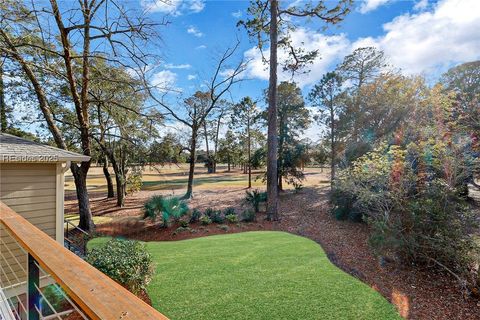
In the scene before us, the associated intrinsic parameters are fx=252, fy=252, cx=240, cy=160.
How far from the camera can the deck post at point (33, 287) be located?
1.26 meters

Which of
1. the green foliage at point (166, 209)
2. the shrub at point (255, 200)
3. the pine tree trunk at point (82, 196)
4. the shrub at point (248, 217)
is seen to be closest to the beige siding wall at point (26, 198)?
the pine tree trunk at point (82, 196)

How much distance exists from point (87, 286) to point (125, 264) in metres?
3.03

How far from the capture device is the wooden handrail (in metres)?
0.76

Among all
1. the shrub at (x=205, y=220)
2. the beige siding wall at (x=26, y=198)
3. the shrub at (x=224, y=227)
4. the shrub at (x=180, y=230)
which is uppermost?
the beige siding wall at (x=26, y=198)

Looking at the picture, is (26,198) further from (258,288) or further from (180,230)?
(180,230)

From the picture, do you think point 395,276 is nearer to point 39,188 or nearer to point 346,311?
point 346,311

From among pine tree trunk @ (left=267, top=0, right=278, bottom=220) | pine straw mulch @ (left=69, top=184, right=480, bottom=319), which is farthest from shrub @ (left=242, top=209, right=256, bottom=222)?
pine tree trunk @ (left=267, top=0, right=278, bottom=220)

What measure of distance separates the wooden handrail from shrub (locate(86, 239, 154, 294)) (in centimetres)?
235

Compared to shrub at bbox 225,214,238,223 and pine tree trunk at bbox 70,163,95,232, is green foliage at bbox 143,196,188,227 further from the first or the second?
pine tree trunk at bbox 70,163,95,232

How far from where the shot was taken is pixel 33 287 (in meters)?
1.32

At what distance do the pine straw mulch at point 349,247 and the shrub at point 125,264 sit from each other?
12.4ft

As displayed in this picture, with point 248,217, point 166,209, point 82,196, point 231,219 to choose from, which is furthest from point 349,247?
point 82,196

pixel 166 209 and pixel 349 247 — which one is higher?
pixel 166 209

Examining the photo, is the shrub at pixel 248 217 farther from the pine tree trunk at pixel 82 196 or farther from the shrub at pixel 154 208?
the pine tree trunk at pixel 82 196
